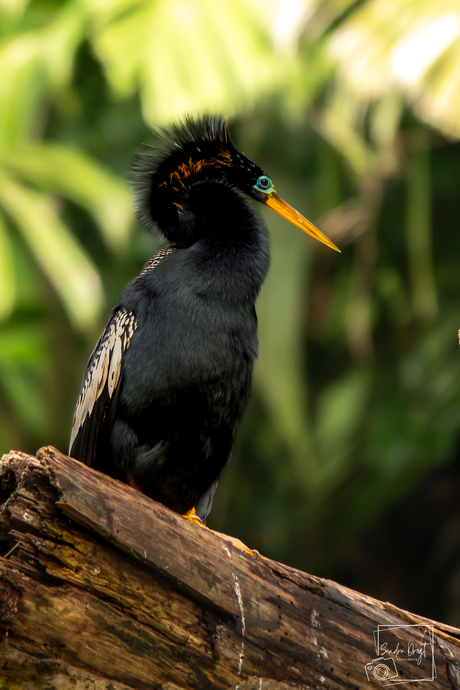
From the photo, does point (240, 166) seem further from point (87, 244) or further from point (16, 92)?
point (87, 244)

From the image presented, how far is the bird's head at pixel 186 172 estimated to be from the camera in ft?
12.0

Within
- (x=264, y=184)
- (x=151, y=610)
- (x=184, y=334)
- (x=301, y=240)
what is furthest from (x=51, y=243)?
(x=151, y=610)

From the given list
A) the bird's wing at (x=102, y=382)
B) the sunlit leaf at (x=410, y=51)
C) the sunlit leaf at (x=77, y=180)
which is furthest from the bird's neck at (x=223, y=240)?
the sunlit leaf at (x=77, y=180)

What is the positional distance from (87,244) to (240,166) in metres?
6.92

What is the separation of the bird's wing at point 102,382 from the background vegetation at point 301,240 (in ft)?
8.23

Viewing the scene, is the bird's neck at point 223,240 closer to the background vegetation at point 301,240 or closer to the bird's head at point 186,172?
the bird's head at point 186,172

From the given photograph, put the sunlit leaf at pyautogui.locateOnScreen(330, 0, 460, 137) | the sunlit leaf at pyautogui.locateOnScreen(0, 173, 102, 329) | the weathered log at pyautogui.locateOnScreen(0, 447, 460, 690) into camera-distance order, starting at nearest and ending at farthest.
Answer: the weathered log at pyautogui.locateOnScreen(0, 447, 460, 690) → the sunlit leaf at pyautogui.locateOnScreen(330, 0, 460, 137) → the sunlit leaf at pyautogui.locateOnScreen(0, 173, 102, 329)

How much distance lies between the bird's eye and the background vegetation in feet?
8.03

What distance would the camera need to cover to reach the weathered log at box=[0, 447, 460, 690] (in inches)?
87.0

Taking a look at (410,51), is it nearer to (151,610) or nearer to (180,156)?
(180,156)

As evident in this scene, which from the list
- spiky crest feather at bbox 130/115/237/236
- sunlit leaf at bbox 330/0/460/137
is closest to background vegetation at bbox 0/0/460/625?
sunlit leaf at bbox 330/0/460/137

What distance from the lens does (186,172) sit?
367 cm

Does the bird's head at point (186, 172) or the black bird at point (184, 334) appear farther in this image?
the bird's head at point (186, 172)

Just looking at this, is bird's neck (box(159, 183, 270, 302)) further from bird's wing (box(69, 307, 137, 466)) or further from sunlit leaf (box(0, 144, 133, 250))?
sunlit leaf (box(0, 144, 133, 250))
